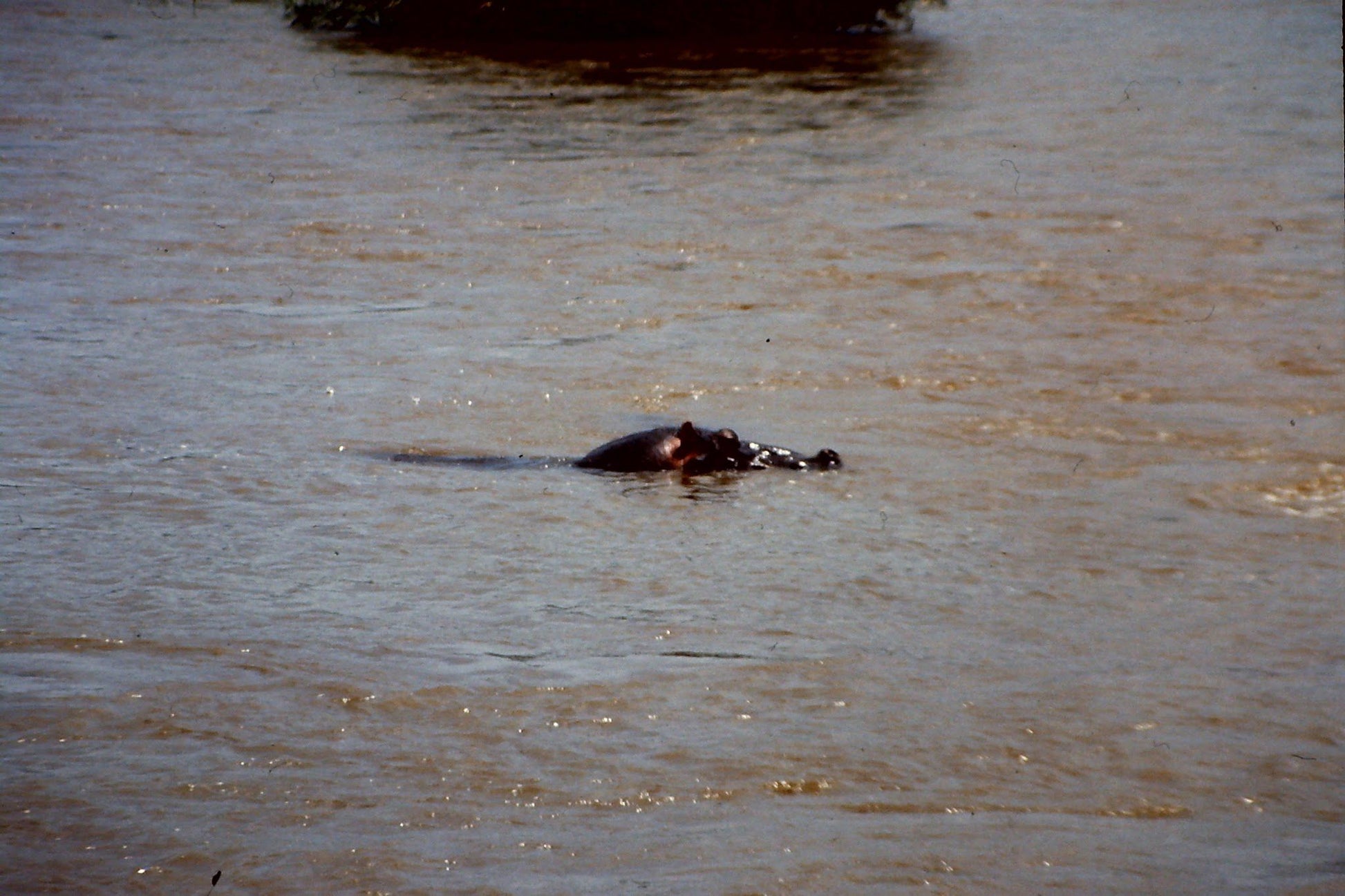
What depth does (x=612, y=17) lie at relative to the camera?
763 inches

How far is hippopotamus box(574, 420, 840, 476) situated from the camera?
571 cm

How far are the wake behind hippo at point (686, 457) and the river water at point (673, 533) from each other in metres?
0.08

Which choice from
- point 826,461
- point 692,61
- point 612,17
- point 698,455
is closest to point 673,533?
point 698,455

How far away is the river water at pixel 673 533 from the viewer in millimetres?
3355

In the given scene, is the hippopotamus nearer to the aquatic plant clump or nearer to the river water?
the river water

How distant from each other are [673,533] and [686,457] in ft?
2.06

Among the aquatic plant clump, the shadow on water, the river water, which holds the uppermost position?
the aquatic plant clump

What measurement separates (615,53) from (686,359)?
11.9 m

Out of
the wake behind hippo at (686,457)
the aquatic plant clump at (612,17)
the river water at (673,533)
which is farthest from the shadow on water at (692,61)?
the wake behind hippo at (686,457)

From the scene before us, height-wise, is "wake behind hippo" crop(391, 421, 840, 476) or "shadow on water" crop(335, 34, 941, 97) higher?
"shadow on water" crop(335, 34, 941, 97)

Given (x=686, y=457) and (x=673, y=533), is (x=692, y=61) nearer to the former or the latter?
(x=686, y=457)

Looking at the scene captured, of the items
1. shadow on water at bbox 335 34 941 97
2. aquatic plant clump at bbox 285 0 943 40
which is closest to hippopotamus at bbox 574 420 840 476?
shadow on water at bbox 335 34 941 97

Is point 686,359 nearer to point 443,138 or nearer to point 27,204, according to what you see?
point 27,204

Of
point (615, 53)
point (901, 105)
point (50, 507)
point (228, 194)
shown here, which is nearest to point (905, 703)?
point (50, 507)
